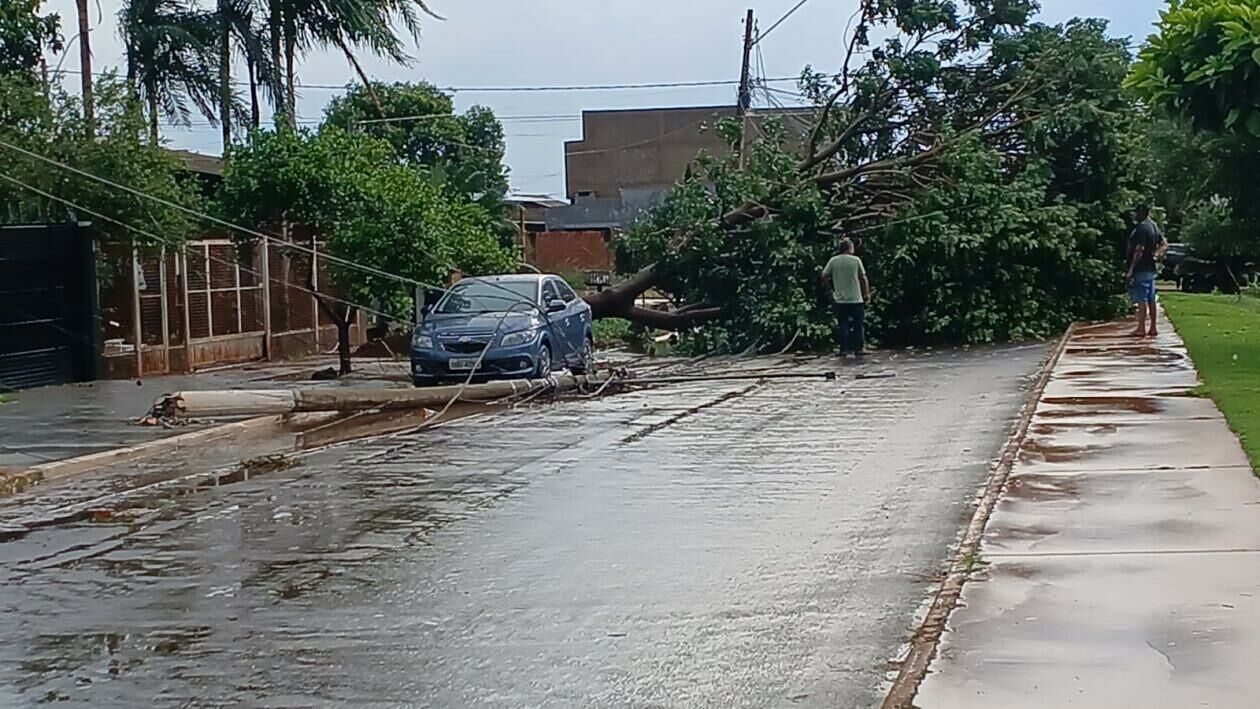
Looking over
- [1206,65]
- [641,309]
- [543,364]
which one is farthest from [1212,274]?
[1206,65]

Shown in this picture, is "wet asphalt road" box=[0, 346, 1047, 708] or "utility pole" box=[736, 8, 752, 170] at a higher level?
"utility pole" box=[736, 8, 752, 170]

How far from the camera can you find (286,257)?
27.8 m

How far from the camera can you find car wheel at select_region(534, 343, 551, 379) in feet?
67.7

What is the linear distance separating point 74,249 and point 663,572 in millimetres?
16105

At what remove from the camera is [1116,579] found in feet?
26.3

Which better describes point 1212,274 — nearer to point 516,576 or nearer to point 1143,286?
point 1143,286

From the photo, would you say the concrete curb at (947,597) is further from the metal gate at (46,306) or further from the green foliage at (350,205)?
the metal gate at (46,306)

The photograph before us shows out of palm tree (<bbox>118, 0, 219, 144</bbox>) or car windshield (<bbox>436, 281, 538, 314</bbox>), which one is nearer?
car windshield (<bbox>436, 281, 538, 314</bbox>)

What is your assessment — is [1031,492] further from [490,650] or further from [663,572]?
[490,650]

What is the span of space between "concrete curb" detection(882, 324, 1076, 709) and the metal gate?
14.1 m

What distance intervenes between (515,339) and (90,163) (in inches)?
253

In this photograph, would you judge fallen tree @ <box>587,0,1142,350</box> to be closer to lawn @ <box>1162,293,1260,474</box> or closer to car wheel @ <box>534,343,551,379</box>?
lawn @ <box>1162,293,1260,474</box>

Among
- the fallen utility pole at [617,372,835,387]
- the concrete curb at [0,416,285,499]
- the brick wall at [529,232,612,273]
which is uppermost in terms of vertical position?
the brick wall at [529,232,612,273]

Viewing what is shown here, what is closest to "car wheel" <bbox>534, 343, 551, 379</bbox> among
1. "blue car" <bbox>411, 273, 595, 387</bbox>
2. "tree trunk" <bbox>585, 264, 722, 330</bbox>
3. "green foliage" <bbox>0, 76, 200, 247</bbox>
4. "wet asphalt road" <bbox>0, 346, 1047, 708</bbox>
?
"blue car" <bbox>411, 273, 595, 387</bbox>
